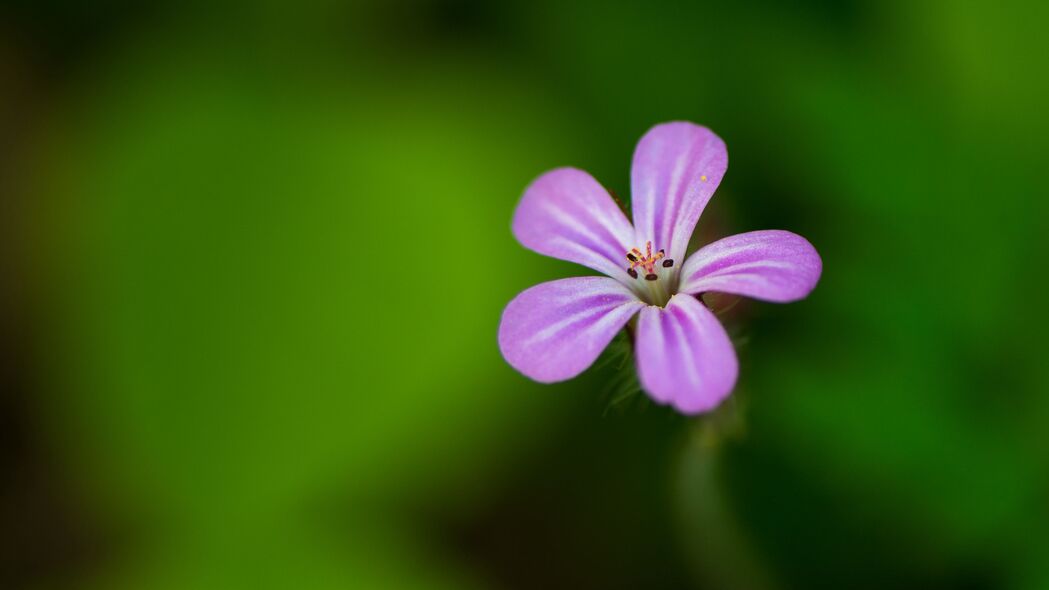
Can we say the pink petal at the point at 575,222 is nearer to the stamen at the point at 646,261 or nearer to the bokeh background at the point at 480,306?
the stamen at the point at 646,261

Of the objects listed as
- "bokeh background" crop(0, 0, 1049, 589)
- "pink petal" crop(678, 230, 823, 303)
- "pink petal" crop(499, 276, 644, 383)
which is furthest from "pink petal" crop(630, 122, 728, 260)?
"bokeh background" crop(0, 0, 1049, 589)

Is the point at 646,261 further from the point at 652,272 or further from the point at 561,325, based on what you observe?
the point at 561,325

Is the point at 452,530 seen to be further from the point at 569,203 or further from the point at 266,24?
the point at 266,24

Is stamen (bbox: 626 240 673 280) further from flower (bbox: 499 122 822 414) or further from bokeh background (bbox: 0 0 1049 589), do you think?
bokeh background (bbox: 0 0 1049 589)

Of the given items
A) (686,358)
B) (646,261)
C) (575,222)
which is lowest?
(686,358)

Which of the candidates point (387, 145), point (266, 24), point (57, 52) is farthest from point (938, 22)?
point (57, 52)

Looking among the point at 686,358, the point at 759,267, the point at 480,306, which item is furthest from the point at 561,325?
the point at 480,306

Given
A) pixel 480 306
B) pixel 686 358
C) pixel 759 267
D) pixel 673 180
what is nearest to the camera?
pixel 686 358

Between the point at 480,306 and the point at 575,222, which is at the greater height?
the point at 575,222
